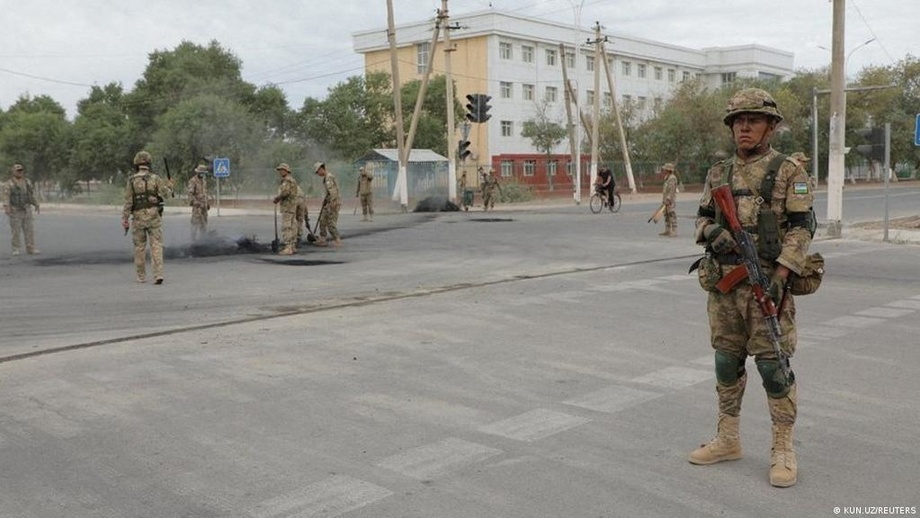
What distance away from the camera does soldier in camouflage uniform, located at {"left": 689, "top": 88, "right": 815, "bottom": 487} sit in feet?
13.8

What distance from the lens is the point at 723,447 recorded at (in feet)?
14.7

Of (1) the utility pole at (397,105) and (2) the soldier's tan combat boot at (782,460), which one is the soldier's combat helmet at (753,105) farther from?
(1) the utility pole at (397,105)

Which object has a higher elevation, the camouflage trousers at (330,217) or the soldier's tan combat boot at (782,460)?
the camouflage trousers at (330,217)

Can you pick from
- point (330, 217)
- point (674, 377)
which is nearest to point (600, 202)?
point (330, 217)

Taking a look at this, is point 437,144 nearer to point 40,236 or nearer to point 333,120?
point 333,120

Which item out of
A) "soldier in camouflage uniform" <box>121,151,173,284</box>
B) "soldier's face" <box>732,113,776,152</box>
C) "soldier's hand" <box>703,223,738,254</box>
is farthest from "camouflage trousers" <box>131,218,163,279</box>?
→ "soldier's face" <box>732,113,776,152</box>

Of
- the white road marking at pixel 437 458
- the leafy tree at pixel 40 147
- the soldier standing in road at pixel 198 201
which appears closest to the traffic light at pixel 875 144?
the soldier standing in road at pixel 198 201

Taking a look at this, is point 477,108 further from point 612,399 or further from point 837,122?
point 612,399

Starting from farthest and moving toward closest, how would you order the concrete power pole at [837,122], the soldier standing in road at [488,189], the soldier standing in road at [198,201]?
1. the soldier standing in road at [488,189]
2. the soldier standing in road at [198,201]
3. the concrete power pole at [837,122]

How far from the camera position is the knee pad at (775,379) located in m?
4.23

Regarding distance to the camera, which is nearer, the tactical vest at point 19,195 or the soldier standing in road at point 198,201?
the tactical vest at point 19,195

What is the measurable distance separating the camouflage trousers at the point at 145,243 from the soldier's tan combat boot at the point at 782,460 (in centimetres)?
965

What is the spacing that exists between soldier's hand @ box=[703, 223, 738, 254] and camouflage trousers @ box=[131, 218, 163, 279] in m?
9.40

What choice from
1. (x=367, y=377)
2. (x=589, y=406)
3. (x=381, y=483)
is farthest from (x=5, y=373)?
(x=589, y=406)
